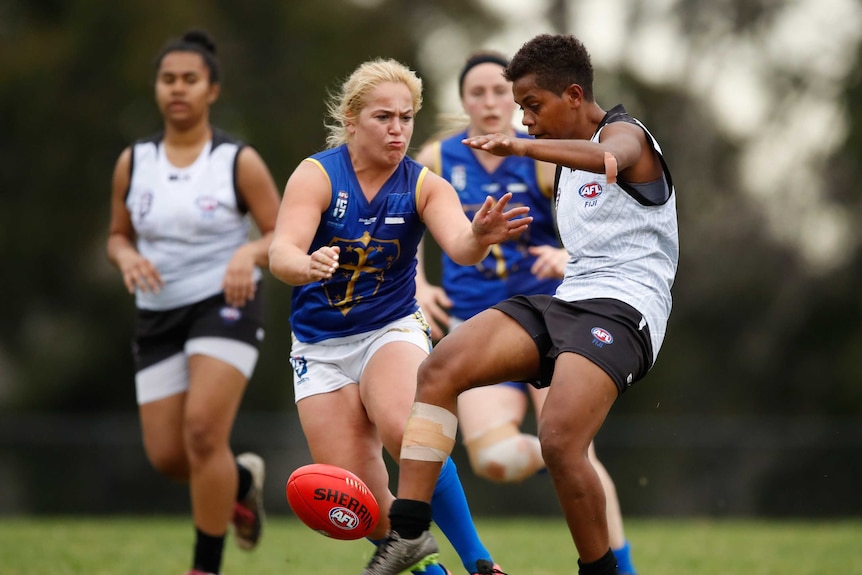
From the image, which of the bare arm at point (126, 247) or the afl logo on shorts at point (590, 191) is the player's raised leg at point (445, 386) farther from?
the bare arm at point (126, 247)

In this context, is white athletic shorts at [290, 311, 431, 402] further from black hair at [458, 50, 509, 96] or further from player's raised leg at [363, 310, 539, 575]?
black hair at [458, 50, 509, 96]

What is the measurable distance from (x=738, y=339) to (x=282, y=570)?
14.6m

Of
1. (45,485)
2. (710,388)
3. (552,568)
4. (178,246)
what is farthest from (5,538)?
(710,388)

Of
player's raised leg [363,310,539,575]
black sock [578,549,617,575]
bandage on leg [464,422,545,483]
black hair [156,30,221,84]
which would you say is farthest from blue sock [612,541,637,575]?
black hair [156,30,221,84]

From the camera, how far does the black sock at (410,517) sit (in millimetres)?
4090

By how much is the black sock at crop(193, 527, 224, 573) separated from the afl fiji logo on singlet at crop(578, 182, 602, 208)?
2.65 meters

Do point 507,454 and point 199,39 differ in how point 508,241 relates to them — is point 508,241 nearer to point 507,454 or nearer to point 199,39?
point 507,454

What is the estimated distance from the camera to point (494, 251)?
611cm

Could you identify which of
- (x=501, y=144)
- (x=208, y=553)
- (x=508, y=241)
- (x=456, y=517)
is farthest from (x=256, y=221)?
(x=501, y=144)

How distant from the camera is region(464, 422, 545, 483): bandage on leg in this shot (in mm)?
5832

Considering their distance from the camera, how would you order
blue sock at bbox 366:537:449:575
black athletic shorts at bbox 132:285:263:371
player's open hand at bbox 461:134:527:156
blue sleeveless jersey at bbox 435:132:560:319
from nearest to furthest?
player's open hand at bbox 461:134:527:156, blue sock at bbox 366:537:449:575, black athletic shorts at bbox 132:285:263:371, blue sleeveless jersey at bbox 435:132:560:319

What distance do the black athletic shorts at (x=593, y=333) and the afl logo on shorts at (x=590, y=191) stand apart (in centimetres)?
39

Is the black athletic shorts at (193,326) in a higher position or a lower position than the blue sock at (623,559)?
higher

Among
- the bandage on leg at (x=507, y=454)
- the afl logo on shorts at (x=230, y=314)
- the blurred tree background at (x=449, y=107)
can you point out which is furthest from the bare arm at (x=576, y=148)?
the blurred tree background at (x=449, y=107)
